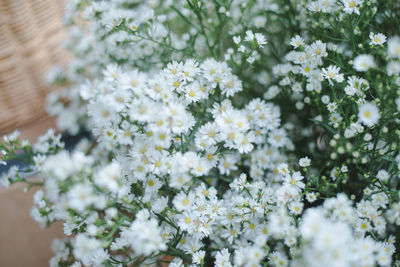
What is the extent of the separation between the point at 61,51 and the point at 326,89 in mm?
593

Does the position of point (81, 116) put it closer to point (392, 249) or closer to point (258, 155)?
point (258, 155)

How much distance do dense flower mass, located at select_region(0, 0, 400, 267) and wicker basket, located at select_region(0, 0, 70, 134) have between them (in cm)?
3

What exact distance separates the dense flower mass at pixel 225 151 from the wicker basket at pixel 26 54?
30 millimetres

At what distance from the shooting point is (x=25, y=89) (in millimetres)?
860

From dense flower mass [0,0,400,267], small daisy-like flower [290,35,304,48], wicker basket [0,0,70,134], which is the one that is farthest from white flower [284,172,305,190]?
wicker basket [0,0,70,134]

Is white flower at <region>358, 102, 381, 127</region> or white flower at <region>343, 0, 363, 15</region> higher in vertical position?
white flower at <region>343, 0, 363, 15</region>

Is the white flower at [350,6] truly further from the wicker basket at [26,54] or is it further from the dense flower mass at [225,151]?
the wicker basket at [26,54]

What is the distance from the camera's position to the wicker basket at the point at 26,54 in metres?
0.75

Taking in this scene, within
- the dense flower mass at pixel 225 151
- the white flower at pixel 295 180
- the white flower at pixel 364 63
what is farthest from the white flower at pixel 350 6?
the white flower at pixel 295 180

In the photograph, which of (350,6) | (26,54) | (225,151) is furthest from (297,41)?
(26,54)

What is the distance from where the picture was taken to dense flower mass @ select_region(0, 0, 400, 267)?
589mm

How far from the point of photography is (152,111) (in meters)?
0.59

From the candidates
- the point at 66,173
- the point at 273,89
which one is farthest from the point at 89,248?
the point at 273,89

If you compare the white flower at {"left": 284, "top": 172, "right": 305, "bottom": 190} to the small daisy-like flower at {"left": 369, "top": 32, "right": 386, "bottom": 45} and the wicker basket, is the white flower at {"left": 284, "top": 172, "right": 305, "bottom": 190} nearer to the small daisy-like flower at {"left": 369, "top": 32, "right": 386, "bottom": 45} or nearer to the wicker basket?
the small daisy-like flower at {"left": 369, "top": 32, "right": 386, "bottom": 45}
